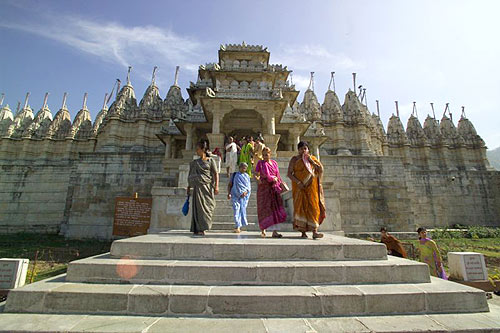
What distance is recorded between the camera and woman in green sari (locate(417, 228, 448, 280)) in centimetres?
564

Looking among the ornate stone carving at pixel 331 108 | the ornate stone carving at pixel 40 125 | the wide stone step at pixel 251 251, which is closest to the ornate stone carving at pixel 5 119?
the ornate stone carving at pixel 40 125

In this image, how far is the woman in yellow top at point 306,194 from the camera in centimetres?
505

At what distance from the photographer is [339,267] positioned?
3600mm

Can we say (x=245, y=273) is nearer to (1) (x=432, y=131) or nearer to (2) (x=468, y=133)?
(1) (x=432, y=131)

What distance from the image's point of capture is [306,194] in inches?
204

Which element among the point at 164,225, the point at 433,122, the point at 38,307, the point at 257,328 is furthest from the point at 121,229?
the point at 433,122

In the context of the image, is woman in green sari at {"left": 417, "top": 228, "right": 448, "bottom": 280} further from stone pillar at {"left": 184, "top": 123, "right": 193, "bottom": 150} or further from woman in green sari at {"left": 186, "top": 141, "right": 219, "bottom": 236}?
stone pillar at {"left": 184, "top": 123, "right": 193, "bottom": 150}

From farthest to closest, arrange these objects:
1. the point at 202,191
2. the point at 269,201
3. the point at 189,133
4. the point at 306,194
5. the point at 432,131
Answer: the point at 432,131 → the point at 189,133 → the point at 269,201 → the point at 202,191 → the point at 306,194

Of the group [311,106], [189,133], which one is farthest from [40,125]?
[311,106]

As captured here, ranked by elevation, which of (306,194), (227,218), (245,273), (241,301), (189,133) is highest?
(189,133)

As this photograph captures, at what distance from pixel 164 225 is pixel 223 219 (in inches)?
80.6

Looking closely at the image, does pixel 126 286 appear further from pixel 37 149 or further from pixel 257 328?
pixel 37 149

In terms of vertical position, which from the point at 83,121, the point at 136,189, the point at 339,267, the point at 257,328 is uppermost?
the point at 83,121

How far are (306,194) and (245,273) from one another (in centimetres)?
230
